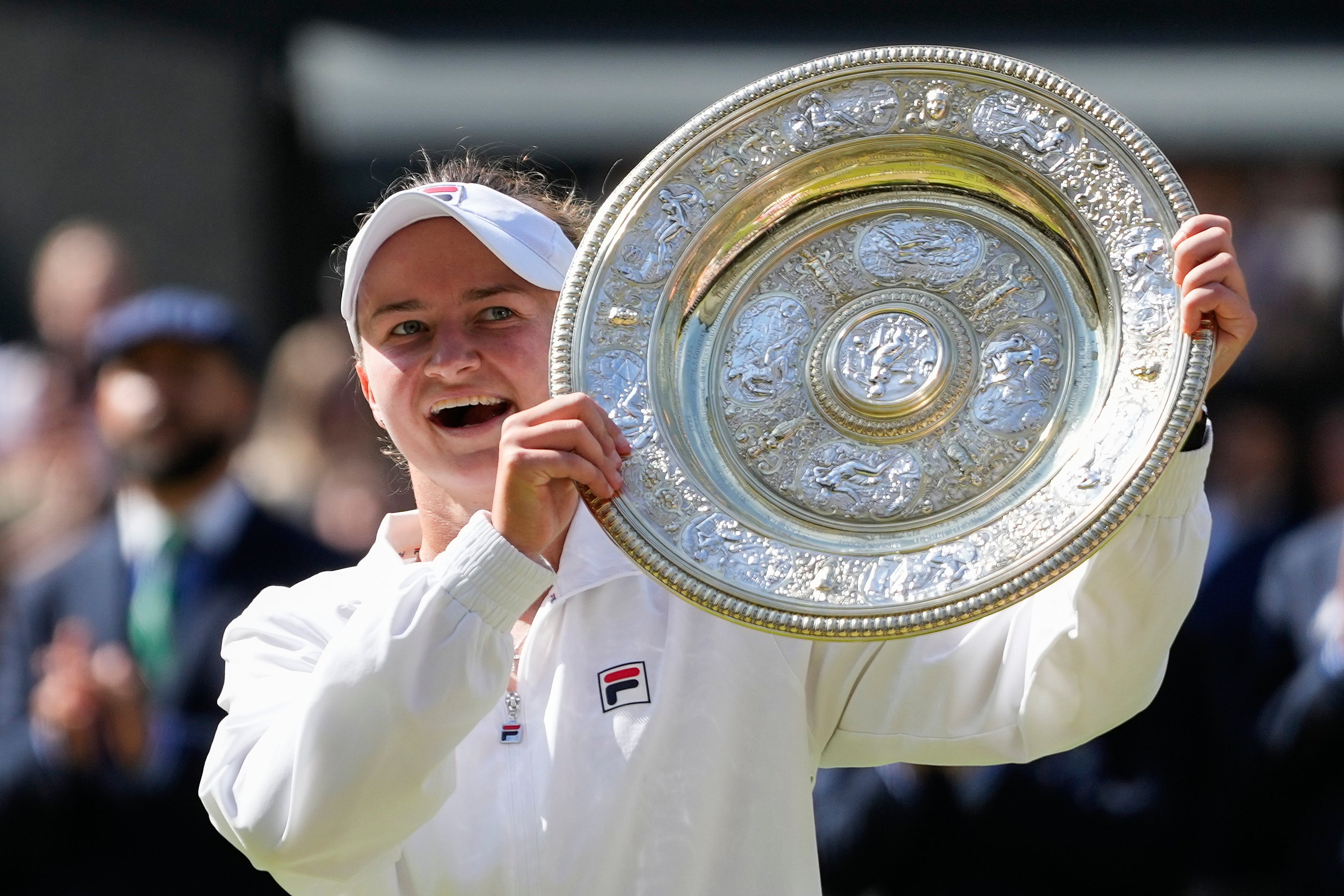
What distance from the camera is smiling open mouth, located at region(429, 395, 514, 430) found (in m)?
2.91

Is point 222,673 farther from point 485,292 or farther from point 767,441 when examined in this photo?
point 767,441

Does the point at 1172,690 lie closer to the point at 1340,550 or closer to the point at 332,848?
the point at 1340,550

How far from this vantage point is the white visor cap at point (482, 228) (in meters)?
2.89

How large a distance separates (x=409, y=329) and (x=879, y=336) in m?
0.73

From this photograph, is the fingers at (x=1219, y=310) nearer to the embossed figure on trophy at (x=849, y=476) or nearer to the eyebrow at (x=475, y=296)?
the embossed figure on trophy at (x=849, y=476)

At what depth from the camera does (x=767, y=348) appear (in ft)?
9.27

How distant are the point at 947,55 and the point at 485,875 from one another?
131 centimetres

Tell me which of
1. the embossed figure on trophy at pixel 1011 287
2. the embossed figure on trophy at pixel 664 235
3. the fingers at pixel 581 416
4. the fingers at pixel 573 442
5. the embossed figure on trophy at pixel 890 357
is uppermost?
the embossed figure on trophy at pixel 664 235

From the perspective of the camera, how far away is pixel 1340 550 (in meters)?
5.79

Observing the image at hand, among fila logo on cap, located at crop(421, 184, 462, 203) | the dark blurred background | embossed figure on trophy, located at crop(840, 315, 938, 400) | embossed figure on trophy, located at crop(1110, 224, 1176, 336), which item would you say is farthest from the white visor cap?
the dark blurred background

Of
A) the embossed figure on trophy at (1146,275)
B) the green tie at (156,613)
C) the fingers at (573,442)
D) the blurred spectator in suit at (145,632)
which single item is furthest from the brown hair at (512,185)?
the green tie at (156,613)

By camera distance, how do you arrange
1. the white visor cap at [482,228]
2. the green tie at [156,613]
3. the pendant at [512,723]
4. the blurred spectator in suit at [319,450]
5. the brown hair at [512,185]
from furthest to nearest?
the blurred spectator in suit at [319,450] → the green tie at [156,613] → the brown hair at [512,185] → the white visor cap at [482,228] → the pendant at [512,723]

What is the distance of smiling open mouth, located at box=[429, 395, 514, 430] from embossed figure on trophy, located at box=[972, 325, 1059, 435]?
719 millimetres

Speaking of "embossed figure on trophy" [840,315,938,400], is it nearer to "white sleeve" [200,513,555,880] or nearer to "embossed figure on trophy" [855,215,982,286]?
"embossed figure on trophy" [855,215,982,286]
